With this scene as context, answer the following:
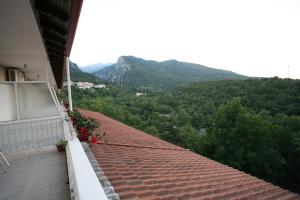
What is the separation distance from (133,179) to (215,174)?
2714mm

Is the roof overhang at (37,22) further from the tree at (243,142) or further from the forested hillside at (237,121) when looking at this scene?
the forested hillside at (237,121)

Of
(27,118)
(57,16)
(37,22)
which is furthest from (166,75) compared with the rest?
(57,16)

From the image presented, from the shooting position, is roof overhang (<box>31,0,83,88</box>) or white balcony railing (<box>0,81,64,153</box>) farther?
white balcony railing (<box>0,81,64,153</box>)

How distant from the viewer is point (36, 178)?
13.5 ft

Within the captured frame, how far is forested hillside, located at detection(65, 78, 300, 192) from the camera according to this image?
2578 cm

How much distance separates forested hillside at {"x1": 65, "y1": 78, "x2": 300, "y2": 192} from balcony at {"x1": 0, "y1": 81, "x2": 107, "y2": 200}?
2237 cm

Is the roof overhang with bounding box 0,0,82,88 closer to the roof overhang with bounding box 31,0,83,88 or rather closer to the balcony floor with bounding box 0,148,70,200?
the roof overhang with bounding box 31,0,83,88

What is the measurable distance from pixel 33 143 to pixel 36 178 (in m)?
2.20

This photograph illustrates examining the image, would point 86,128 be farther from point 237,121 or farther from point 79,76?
point 79,76

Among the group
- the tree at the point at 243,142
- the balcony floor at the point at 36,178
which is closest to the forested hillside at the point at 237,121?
the tree at the point at 243,142

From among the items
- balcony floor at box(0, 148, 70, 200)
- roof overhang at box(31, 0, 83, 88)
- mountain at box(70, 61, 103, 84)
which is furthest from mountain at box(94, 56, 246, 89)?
roof overhang at box(31, 0, 83, 88)

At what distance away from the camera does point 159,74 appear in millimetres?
103438

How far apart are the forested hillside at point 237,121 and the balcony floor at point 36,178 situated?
2297cm

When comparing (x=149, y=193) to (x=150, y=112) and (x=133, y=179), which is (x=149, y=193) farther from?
(x=150, y=112)
